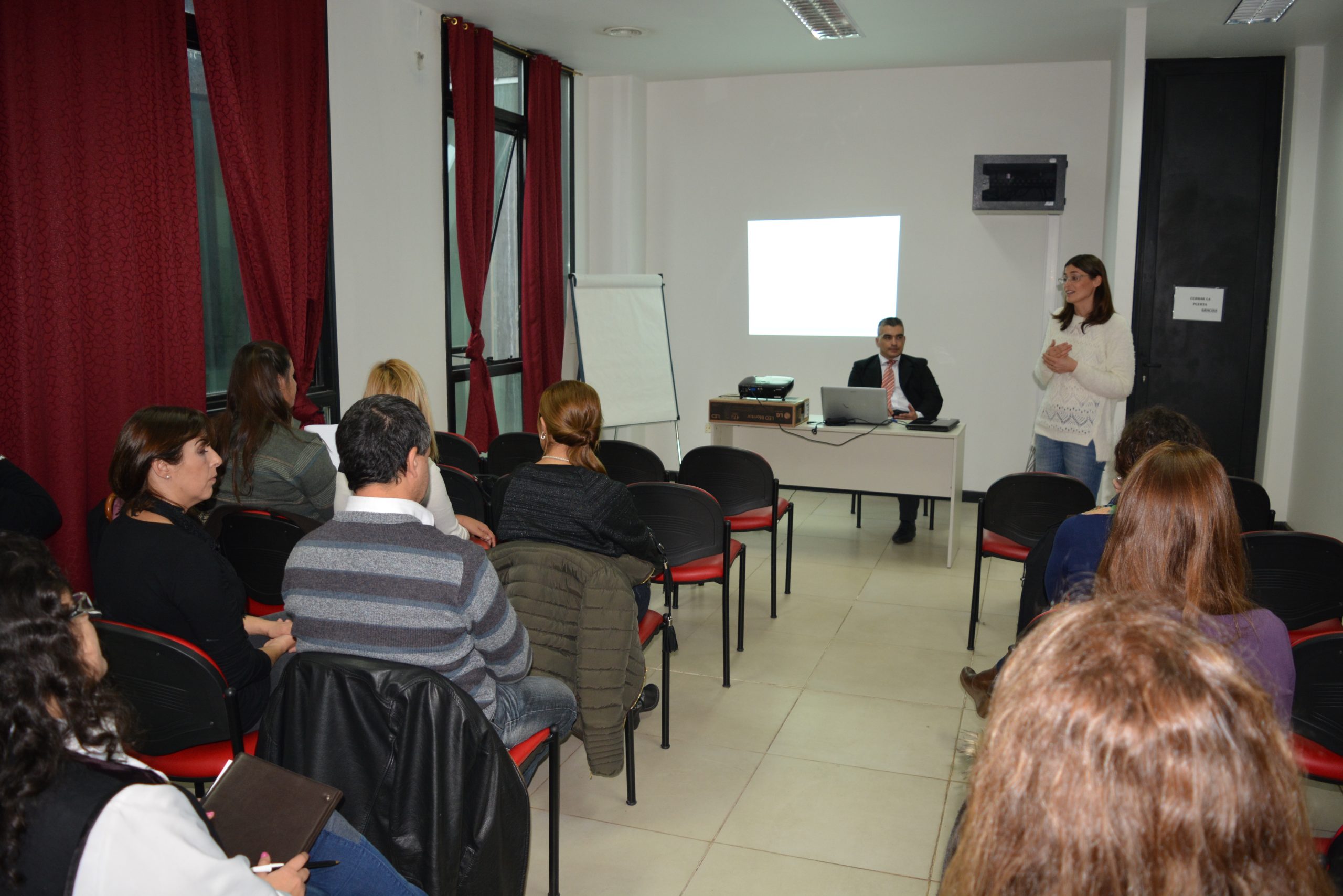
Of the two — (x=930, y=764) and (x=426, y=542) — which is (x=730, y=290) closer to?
(x=930, y=764)

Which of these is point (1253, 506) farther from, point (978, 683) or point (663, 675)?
point (663, 675)

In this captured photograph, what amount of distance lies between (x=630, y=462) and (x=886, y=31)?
3205 mm

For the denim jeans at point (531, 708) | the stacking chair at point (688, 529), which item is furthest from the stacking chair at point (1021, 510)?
the denim jeans at point (531, 708)

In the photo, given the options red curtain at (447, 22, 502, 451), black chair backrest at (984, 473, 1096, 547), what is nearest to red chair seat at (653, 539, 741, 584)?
black chair backrest at (984, 473, 1096, 547)

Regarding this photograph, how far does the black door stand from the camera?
6039 mm

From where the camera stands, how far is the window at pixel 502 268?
574cm

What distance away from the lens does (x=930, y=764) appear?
9.87 feet

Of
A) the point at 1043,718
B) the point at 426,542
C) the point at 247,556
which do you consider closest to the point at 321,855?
the point at 426,542

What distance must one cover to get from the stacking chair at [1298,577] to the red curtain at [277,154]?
3.87 m

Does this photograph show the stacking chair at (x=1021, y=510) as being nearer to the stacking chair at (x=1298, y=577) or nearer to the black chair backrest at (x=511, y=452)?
the stacking chair at (x=1298, y=577)

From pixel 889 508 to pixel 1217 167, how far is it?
10.1 ft

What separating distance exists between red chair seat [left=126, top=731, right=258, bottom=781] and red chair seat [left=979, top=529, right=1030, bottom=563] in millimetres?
2854

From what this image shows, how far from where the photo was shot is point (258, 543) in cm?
278

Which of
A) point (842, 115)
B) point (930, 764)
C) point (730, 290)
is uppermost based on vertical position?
point (842, 115)
